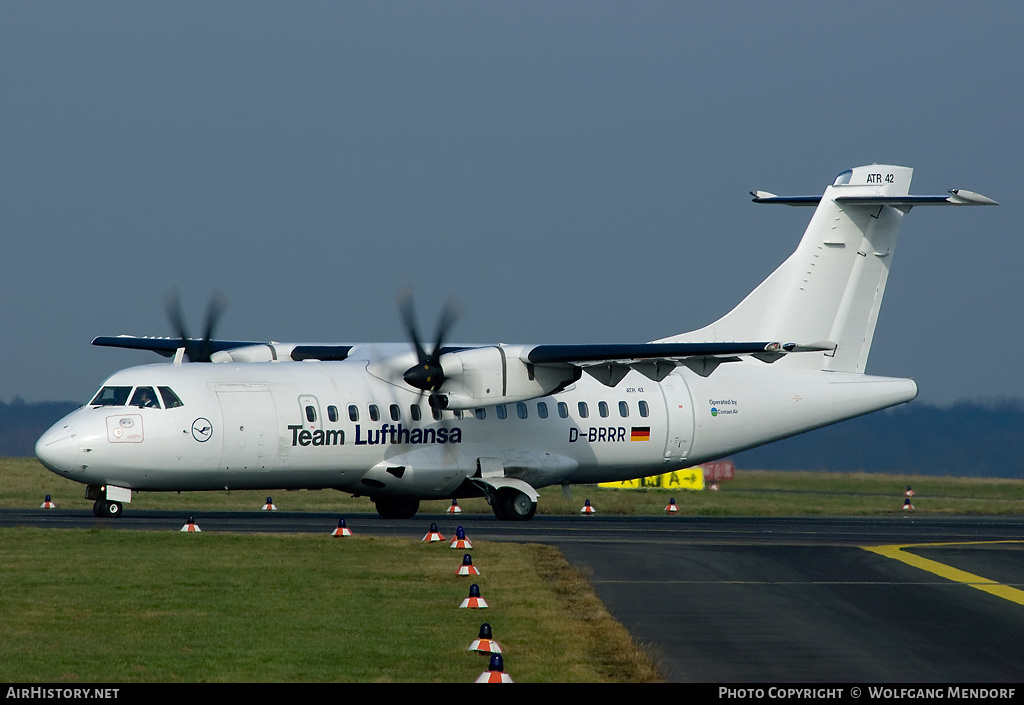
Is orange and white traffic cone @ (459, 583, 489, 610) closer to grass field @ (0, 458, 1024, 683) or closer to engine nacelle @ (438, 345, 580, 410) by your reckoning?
grass field @ (0, 458, 1024, 683)

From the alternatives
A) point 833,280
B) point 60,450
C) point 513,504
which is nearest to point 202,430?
point 60,450

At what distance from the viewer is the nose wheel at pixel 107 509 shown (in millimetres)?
26203

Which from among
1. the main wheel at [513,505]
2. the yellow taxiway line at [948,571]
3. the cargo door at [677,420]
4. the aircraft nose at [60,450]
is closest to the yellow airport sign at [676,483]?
the cargo door at [677,420]

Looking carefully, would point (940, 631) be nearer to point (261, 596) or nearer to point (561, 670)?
point (561, 670)

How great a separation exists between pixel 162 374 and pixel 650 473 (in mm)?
12285

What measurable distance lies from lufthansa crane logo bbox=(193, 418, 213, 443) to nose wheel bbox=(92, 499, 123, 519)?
238 cm

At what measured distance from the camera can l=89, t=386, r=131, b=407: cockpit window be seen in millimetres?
25453

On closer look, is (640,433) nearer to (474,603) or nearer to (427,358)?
(427,358)

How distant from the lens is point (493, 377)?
1105 inches

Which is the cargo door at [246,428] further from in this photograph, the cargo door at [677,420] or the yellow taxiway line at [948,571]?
the yellow taxiway line at [948,571]

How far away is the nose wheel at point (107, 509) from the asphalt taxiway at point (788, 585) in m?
0.33

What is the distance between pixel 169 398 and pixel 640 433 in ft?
37.2
